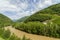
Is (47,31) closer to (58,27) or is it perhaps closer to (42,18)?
(58,27)

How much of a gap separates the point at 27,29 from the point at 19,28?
8.42 metres

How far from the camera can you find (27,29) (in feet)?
287

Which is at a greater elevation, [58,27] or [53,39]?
[58,27]

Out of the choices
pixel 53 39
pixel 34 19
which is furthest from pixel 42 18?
pixel 53 39

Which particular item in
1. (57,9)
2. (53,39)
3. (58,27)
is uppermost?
(57,9)

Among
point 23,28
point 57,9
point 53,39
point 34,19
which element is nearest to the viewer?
point 53,39

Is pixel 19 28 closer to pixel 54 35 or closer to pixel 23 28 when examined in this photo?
pixel 23 28

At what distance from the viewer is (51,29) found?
3157 inches

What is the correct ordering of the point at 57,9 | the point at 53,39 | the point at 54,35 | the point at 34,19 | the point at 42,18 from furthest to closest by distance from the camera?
the point at 57,9
the point at 34,19
the point at 42,18
the point at 54,35
the point at 53,39

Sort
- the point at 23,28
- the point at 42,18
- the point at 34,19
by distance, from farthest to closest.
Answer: the point at 34,19
the point at 42,18
the point at 23,28

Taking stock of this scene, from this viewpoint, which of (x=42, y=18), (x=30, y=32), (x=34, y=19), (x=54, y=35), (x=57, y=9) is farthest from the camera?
(x=57, y=9)

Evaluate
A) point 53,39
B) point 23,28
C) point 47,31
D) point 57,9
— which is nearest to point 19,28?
point 23,28

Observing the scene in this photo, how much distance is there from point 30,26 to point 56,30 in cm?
1343

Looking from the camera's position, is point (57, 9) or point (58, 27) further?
point (57, 9)
